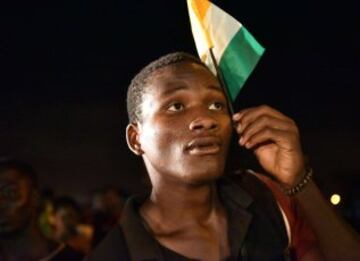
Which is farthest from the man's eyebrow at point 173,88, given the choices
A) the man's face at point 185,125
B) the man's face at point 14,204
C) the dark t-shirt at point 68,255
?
the man's face at point 14,204

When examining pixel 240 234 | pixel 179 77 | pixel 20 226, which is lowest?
pixel 20 226

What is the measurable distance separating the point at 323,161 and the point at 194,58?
11.7m

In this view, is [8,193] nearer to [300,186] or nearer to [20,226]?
[20,226]

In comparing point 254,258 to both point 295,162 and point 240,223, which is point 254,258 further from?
point 295,162

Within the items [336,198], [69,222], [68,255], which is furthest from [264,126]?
[336,198]

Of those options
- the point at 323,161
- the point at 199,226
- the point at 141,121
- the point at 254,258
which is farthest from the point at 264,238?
the point at 323,161

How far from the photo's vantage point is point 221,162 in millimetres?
2096

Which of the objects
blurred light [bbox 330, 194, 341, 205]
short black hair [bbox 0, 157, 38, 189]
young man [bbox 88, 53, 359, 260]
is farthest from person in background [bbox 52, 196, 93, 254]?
blurred light [bbox 330, 194, 341, 205]

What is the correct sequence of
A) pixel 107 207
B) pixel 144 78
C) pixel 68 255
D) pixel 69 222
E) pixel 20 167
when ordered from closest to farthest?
1. pixel 144 78
2. pixel 68 255
3. pixel 20 167
4. pixel 69 222
5. pixel 107 207

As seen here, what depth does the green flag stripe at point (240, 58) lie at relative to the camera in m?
2.29

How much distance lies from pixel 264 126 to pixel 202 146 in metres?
0.22

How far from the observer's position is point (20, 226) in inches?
134

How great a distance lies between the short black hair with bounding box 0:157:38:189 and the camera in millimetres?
3521

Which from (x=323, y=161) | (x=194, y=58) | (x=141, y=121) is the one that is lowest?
(x=323, y=161)
